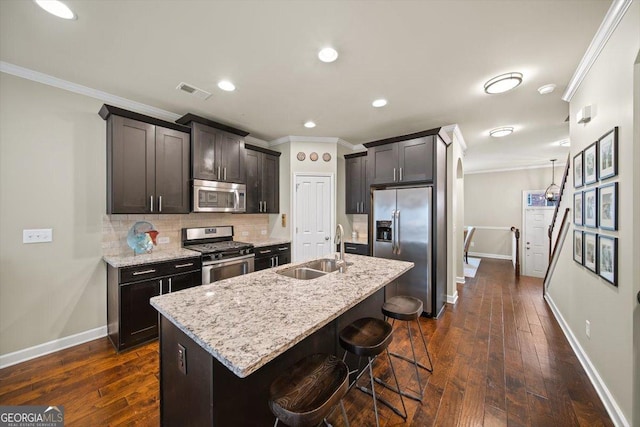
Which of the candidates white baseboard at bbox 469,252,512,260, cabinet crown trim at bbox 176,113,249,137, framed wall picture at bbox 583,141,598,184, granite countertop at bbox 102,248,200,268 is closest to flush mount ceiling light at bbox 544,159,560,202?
white baseboard at bbox 469,252,512,260

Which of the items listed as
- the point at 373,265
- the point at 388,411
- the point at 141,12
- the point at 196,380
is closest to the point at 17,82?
the point at 141,12

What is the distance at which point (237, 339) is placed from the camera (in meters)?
1.01

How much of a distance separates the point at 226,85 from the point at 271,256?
97.7 inches

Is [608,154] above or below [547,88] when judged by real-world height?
below

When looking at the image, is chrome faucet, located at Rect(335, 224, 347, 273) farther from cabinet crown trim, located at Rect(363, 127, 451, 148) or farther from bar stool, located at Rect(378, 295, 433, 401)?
cabinet crown trim, located at Rect(363, 127, 451, 148)

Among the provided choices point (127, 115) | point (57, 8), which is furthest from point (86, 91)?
point (57, 8)

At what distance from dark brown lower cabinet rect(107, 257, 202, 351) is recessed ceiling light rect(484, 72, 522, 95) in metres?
3.86

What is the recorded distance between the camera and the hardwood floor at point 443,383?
1.69 m

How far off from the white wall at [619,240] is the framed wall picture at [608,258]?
0.03 m

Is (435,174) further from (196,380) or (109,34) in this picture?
(109,34)

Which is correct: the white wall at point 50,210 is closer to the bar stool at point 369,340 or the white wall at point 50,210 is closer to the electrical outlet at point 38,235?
→ the electrical outlet at point 38,235

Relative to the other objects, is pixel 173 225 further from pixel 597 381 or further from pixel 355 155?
pixel 597 381

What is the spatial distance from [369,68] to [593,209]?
2.23 m

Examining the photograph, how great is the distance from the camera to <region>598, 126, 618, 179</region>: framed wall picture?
1.68 meters
